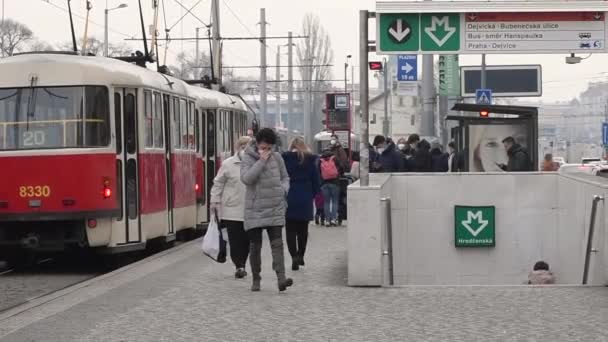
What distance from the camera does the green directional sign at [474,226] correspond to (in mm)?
18188

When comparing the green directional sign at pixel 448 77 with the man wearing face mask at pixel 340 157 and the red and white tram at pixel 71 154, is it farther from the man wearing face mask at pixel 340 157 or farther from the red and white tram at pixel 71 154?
the red and white tram at pixel 71 154

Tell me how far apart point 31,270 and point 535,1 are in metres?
8.26

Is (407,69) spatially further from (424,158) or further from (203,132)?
(203,132)

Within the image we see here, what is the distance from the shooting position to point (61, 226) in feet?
51.0

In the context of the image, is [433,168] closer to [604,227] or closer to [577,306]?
[604,227]

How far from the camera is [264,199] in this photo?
12.0m

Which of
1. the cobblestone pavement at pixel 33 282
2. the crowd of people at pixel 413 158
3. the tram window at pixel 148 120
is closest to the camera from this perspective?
the cobblestone pavement at pixel 33 282

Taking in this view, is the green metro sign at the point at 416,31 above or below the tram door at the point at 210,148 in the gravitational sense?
above

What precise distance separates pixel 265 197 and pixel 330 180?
1128 centimetres

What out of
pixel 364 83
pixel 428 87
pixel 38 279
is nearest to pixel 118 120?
pixel 38 279

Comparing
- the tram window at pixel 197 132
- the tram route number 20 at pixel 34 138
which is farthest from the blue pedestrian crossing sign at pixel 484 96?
the tram route number 20 at pixel 34 138

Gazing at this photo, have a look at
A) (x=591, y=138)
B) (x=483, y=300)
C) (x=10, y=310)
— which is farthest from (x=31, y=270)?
(x=591, y=138)

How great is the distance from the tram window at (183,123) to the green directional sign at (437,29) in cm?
711

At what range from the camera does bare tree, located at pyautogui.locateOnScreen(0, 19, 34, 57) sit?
238 ft
